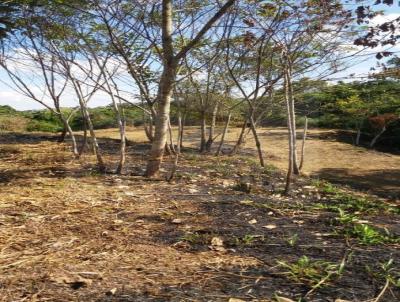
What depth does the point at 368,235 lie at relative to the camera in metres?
3.17

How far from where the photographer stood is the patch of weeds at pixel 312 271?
238 cm

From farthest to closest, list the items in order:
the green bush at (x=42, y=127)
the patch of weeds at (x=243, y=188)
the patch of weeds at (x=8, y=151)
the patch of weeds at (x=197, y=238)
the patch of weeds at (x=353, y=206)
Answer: the green bush at (x=42, y=127), the patch of weeds at (x=8, y=151), the patch of weeds at (x=243, y=188), the patch of weeds at (x=353, y=206), the patch of weeds at (x=197, y=238)

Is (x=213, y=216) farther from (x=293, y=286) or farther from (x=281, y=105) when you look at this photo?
(x=281, y=105)

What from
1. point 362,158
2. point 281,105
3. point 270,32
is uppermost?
point 270,32

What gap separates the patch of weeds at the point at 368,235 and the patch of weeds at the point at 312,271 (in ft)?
1.80

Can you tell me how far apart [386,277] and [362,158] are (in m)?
15.8

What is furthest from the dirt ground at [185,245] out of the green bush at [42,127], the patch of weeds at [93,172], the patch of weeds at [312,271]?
the green bush at [42,127]

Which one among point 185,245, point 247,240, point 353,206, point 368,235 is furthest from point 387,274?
point 353,206

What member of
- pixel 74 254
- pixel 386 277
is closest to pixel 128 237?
pixel 74 254

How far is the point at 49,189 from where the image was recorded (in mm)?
5043

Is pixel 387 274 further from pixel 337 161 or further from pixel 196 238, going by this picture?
pixel 337 161

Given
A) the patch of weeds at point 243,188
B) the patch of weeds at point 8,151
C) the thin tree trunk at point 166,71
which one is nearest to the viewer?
the patch of weeds at point 243,188

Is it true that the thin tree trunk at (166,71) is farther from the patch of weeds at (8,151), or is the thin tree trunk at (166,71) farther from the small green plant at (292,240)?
the patch of weeds at (8,151)

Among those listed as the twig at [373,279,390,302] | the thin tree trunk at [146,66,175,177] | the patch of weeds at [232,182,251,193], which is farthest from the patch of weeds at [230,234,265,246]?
the thin tree trunk at [146,66,175,177]
